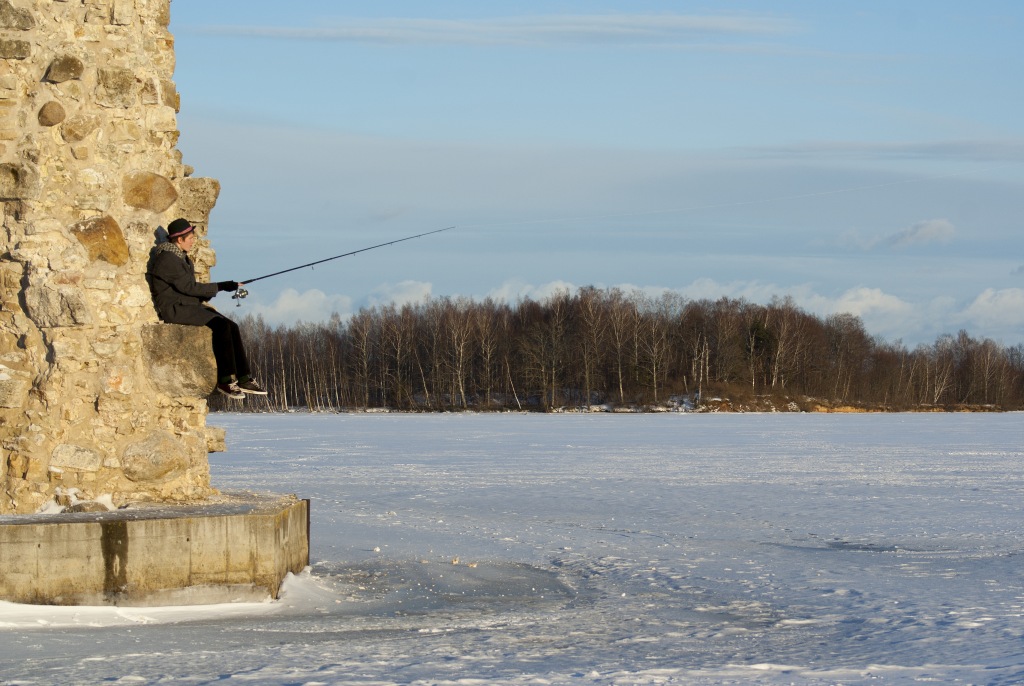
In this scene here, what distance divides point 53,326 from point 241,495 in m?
1.62

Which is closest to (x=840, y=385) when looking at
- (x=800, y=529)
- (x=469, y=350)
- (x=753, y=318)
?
(x=753, y=318)

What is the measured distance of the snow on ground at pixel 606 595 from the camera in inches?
204

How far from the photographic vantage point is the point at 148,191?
7109mm

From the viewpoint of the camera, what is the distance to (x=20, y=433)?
6742 mm

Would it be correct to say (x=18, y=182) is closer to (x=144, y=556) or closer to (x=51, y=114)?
(x=51, y=114)

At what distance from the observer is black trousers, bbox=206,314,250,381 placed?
7.08m

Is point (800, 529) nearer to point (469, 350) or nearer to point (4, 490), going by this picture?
point (4, 490)

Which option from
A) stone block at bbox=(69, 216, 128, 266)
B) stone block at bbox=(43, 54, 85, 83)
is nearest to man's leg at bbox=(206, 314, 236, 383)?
stone block at bbox=(69, 216, 128, 266)

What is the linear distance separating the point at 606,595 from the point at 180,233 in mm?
3402

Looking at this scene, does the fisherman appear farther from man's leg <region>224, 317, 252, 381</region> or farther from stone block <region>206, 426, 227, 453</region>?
stone block <region>206, 426, 227, 453</region>

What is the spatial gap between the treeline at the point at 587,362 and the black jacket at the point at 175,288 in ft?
197

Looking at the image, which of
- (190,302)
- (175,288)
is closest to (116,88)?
(175,288)

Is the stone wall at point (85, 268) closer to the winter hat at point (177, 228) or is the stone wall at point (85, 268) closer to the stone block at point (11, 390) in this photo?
the stone block at point (11, 390)

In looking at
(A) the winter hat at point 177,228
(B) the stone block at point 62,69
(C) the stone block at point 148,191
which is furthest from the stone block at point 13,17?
(A) the winter hat at point 177,228
